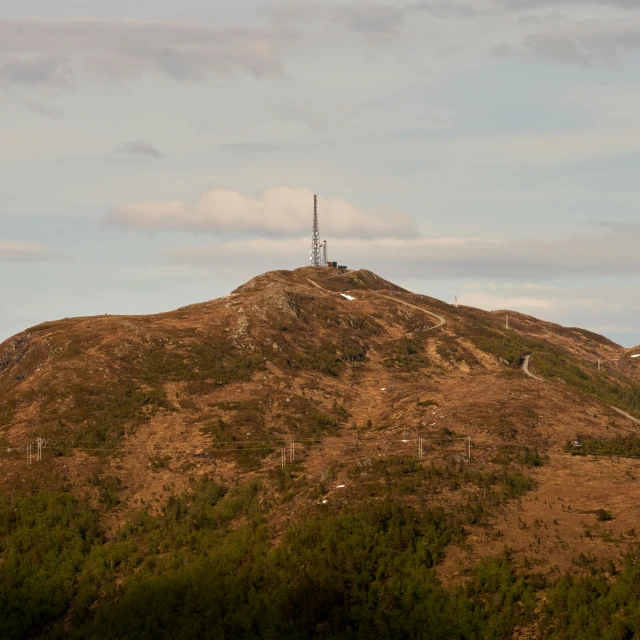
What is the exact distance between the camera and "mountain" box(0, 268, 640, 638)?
62.2 metres

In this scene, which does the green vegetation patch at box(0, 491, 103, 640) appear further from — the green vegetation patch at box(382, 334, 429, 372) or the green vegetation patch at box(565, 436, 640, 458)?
the green vegetation patch at box(382, 334, 429, 372)

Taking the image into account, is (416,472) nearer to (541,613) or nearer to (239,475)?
(239,475)

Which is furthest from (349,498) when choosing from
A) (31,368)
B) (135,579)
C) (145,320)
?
(145,320)

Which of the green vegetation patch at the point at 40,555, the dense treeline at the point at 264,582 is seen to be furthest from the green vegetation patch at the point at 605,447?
the green vegetation patch at the point at 40,555

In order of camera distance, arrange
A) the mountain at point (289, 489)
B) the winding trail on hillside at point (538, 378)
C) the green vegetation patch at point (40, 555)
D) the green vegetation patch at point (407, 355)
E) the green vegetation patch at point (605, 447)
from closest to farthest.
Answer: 1. the mountain at point (289, 489)
2. the green vegetation patch at point (40, 555)
3. the green vegetation patch at point (605, 447)
4. the winding trail on hillside at point (538, 378)
5. the green vegetation patch at point (407, 355)

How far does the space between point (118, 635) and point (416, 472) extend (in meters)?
31.7

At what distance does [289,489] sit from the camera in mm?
80000

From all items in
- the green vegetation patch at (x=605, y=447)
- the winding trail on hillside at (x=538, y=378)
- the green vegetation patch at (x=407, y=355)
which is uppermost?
the green vegetation patch at (x=407, y=355)

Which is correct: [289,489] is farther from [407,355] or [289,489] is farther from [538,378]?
[538,378]

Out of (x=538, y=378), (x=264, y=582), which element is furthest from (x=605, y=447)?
(x=264, y=582)

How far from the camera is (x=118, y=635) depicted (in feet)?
211

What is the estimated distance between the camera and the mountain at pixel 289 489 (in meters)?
62.2

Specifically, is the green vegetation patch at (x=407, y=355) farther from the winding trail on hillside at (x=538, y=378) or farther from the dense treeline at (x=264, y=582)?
the dense treeline at (x=264, y=582)

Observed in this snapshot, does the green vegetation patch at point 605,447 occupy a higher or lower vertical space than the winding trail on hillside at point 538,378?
lower
